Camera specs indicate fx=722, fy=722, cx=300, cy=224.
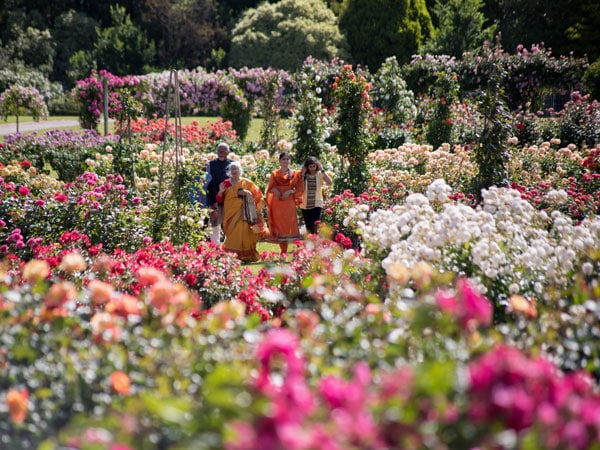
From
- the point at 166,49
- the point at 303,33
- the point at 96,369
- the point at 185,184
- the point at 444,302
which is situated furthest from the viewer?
the point at 166,49

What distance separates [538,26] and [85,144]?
25.3 meters

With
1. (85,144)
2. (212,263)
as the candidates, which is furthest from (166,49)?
(212,263)

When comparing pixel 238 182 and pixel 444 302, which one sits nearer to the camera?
pixel 444 302

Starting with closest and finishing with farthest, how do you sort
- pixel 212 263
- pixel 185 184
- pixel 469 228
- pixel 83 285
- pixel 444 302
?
pixel 444 302, pixel 469 228, pixel 83 285, pixel 212 263, pixel 185 184

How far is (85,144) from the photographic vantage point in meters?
14.5

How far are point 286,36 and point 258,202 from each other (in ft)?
95.6

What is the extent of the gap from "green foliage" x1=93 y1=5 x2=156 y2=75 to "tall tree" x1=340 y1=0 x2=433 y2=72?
10.9 metres

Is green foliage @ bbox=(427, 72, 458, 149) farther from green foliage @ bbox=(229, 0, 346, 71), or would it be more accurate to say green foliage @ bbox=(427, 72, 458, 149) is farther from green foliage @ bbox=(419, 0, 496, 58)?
green foliage @ bbox=(229, 0, 346, 71)

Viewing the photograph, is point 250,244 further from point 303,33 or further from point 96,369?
point 303,33

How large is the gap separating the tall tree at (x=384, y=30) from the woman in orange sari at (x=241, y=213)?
93.1 feet

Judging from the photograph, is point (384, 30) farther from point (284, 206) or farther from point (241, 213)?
point (241, 213)

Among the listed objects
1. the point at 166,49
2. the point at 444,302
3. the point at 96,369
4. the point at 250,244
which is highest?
the point at 166,49

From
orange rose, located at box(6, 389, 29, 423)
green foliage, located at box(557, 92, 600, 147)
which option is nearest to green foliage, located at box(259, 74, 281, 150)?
green foliage, located at box(557, 92, 600, 147)

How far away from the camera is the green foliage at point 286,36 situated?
1403 inches
